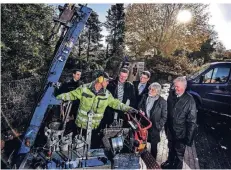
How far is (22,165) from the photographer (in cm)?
326

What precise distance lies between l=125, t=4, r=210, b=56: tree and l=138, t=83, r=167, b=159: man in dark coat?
1496 centimetres

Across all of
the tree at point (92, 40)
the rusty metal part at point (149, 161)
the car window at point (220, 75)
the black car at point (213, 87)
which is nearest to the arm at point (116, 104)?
the rusty metal part at point (149, 161)

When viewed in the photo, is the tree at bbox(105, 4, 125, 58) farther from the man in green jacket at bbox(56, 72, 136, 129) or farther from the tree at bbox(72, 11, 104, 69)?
the man in green jacket at bbox(56, 72, 136, 129)

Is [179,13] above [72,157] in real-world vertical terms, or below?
above

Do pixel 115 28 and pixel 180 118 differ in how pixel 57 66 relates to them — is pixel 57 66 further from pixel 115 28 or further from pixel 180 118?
pixel 115 28

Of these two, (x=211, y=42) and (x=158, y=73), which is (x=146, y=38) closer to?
(x=158, y=73)

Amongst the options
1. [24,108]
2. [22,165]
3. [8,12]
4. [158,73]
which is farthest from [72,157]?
[158,73]

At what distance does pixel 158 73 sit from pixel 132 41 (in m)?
3.41

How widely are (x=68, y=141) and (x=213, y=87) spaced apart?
210 inches

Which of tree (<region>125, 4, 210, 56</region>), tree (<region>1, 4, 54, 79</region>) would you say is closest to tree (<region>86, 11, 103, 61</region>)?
tree (<region>125, 4, 210, 56</region>)

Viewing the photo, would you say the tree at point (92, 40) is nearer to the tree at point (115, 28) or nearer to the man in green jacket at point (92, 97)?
the tree at point (115, 28)

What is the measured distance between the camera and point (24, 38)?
25.2 ft

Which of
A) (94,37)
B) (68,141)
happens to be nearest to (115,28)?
(94,37)

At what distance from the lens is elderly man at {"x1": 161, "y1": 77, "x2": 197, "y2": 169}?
12.6 feet
